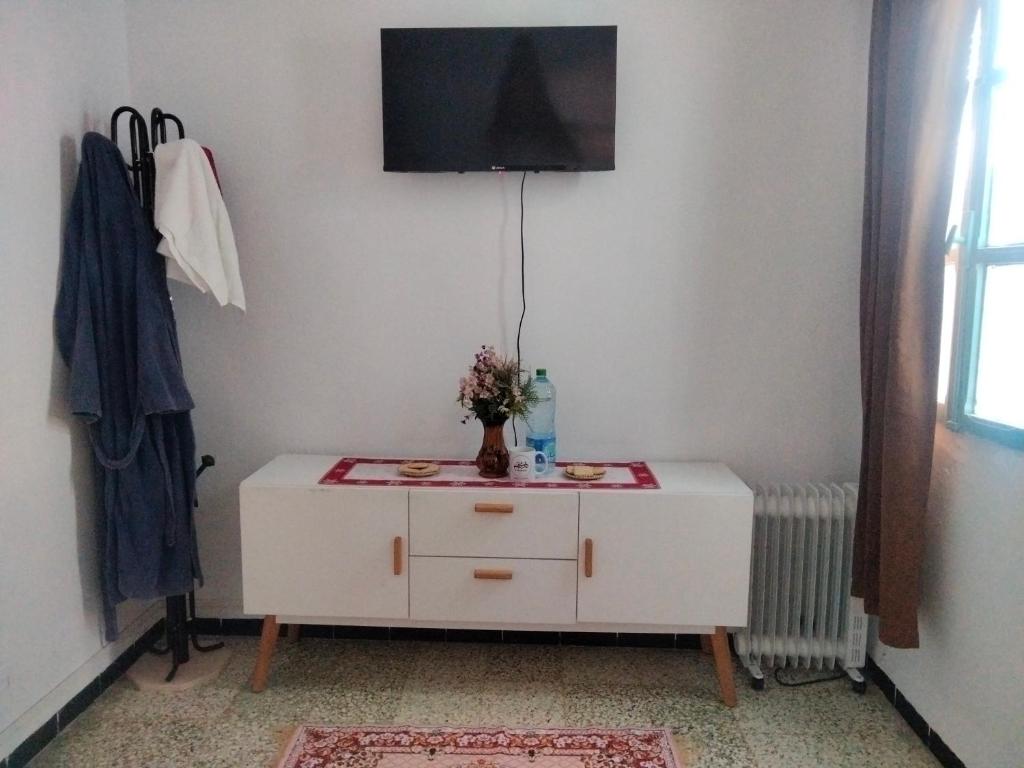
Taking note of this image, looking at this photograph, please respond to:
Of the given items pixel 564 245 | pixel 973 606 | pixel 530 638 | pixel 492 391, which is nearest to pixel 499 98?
pixel 564 245

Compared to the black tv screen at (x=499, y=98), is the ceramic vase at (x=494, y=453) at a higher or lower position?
lower

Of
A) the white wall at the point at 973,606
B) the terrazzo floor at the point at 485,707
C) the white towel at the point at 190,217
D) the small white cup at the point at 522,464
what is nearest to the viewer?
the white wall at the point at 973,606

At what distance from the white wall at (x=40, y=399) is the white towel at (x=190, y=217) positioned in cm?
27

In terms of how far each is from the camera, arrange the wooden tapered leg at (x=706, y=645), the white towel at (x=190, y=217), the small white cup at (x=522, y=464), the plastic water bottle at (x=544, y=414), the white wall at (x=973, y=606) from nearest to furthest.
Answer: the white wall at (x=973, y=606), the white towel at (x=190, y=217), the small white cup at (x=522, y=464), the plastic water bottle at (x=544, y=414), the wooden tapered leg at (x=706, y=645)

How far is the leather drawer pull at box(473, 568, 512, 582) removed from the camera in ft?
6.35

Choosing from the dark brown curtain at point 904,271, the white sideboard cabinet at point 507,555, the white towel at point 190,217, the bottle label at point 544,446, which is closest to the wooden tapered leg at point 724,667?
the white sideboard cabinet at point 507,555

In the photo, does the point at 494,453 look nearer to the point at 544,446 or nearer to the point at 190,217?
the point at 544,446

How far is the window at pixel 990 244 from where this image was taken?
1.56 metres

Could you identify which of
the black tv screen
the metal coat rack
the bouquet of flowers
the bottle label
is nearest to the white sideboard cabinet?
the bottle label

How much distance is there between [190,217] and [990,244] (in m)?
2.18

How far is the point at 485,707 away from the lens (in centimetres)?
198

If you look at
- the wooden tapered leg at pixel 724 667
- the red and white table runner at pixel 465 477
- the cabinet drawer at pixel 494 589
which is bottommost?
the wooden tapered leg at pixel 724 667

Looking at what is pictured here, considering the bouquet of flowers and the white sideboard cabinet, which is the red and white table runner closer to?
the white sideboard cabinet

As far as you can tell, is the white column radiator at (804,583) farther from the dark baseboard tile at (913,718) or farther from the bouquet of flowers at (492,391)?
the bouquet of flowers at (492,391)
